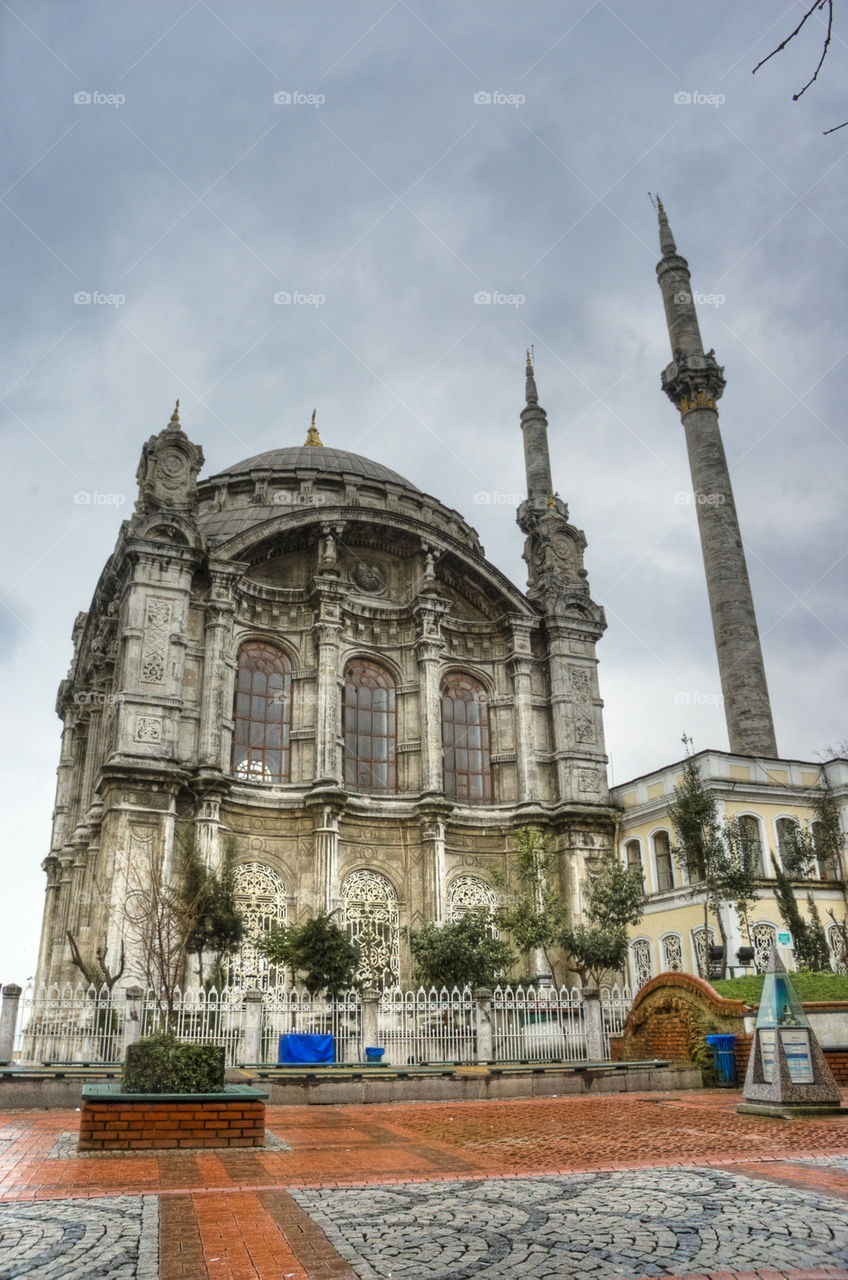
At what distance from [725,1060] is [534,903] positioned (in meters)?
11.2

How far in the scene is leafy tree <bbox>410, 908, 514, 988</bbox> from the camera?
24.6 meters

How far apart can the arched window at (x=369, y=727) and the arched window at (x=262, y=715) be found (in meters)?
2.01

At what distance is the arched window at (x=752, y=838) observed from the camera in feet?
92.9

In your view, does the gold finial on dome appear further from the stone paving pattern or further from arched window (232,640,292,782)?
the stone paving pattern

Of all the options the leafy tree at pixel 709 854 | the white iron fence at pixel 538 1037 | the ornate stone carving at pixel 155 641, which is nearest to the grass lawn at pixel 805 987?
the white iron fence at pixel 538 1037

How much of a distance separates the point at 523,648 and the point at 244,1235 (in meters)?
28.6

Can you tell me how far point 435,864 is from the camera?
29.1m

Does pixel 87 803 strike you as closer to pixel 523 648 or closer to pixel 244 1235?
pixel 523 648

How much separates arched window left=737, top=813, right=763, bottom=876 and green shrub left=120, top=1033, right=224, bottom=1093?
21.5 m

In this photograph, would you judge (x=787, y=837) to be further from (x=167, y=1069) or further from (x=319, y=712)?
(x=167, y=1069)

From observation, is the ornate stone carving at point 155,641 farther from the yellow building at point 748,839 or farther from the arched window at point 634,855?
the arched window at point 634,855

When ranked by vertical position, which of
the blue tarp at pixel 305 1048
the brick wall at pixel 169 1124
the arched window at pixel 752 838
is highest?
the arched window at pixel 752 838

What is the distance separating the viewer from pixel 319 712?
29.6 m

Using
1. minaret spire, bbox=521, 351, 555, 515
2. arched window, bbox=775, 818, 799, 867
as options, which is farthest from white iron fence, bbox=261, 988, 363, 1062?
minaret spire, bbox=521, 351, 555, 515
